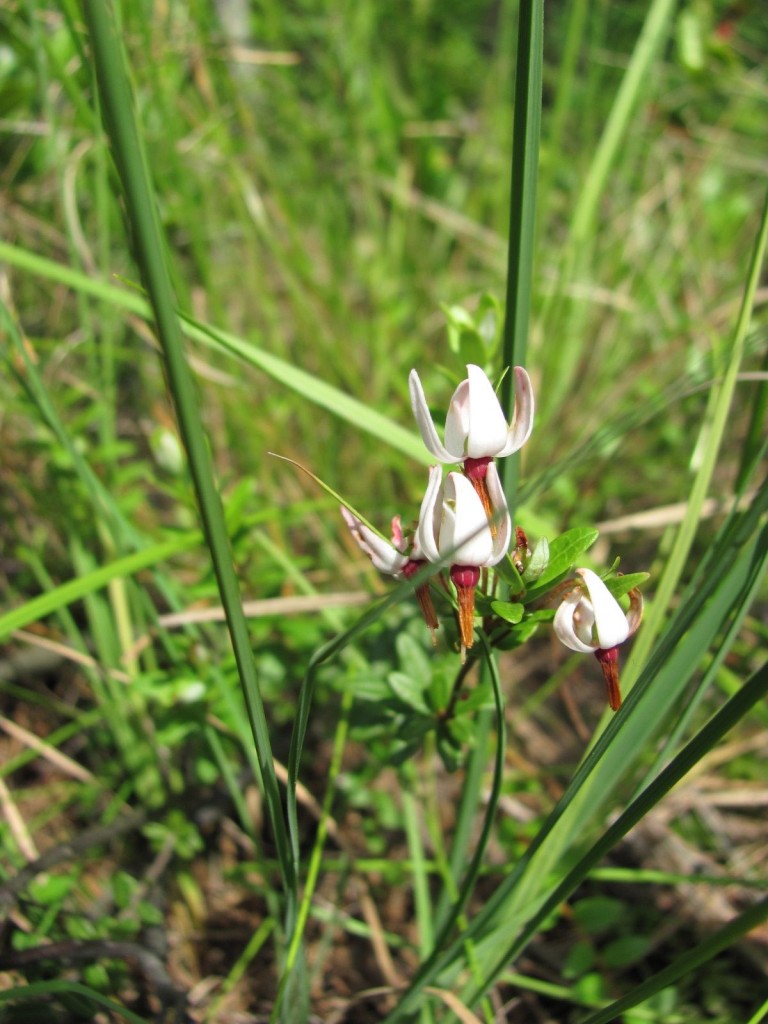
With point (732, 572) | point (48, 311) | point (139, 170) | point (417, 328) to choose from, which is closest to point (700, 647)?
point (732, 572)

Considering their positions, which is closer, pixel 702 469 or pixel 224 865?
pixel 702 469

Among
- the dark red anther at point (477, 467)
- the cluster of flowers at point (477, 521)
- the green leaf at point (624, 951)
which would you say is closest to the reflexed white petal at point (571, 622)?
the cluster of flowers at point (477, 521)

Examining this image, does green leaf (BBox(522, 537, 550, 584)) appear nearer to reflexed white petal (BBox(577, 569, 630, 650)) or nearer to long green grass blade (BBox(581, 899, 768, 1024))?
reflexed white petal (BBox(577, 569, 630, 650))

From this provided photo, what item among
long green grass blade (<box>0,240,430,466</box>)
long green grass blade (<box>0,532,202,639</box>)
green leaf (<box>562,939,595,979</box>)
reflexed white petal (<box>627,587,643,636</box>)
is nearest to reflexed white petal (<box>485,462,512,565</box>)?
reflexed white petal (<box>627,587,643,636</box>)

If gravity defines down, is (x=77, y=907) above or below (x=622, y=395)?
below

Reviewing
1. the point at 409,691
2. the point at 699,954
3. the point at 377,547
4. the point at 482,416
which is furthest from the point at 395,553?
the point at 699,954

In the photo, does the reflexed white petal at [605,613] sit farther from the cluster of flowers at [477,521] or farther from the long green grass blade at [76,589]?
the long green grass blade at [76,589]

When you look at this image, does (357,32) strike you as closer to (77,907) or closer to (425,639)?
(425,639)

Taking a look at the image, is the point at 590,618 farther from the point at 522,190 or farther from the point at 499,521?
the point at 522,190

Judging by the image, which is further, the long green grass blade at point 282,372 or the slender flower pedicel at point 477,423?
the long green grass blade at point 282,372
